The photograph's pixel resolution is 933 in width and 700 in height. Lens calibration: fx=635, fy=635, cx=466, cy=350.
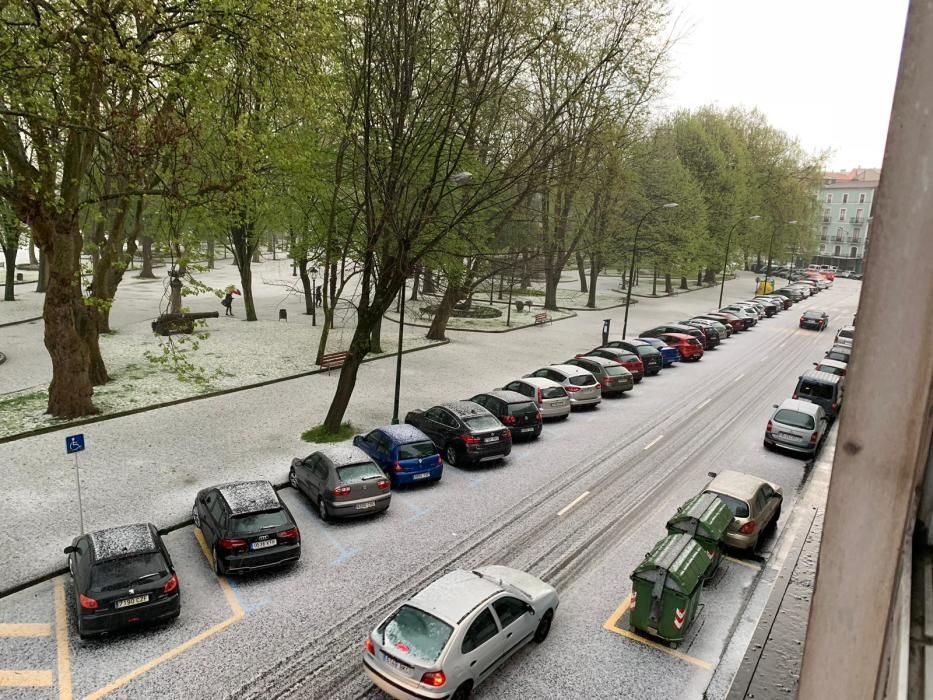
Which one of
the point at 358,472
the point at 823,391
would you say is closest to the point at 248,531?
the point at 358,472

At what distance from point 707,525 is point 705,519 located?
0.15 metres

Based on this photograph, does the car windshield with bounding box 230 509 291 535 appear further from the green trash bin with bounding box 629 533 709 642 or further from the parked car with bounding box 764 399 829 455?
the parked car with bounding box 764 399 829 455

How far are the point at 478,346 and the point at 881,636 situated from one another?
2590cm

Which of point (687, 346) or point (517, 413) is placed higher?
point (687, 346)

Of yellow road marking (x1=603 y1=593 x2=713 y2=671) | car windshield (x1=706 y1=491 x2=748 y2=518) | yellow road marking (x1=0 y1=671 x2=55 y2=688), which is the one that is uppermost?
car windshield (x1=706 y1=491 x2=748 y2=518)

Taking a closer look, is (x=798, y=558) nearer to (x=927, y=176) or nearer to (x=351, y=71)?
(x=927, y=176)

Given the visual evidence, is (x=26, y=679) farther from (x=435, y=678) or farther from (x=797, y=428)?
(x=797, y=428)

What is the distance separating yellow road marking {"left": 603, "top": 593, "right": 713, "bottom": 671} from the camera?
8.28 metres

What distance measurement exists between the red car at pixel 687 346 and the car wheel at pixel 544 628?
21809 mm

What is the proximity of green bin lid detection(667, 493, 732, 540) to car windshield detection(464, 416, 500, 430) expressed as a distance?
5.28 meters

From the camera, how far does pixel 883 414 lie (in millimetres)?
3291

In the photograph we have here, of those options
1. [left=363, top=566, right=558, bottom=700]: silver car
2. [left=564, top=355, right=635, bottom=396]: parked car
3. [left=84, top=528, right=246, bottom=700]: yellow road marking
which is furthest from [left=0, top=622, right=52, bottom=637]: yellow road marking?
[left=564, top=355, right=635, bottom=396]: parked car

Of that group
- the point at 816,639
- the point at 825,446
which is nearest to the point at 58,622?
the point at 816,639

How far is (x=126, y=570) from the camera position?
8.45 metres
